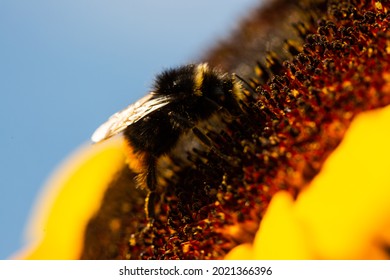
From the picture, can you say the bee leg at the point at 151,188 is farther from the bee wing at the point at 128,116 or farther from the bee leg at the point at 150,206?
the bee wing at the point at 128,116

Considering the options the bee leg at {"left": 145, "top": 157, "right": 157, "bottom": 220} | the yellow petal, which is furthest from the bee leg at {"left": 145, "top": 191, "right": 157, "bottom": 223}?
the yellow petal

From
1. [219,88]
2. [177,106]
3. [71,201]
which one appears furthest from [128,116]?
[71,201]

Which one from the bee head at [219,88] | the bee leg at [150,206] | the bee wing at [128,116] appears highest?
the bee wing at [128,116]

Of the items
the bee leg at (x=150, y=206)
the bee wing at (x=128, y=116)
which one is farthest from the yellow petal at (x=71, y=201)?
the bee wing at (x=128, y=116)

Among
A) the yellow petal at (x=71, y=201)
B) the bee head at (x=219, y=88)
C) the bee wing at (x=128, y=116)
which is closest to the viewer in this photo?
the bee wing at (x=128, y=116)

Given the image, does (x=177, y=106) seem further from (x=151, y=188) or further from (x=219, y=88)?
(x=151, y=188)

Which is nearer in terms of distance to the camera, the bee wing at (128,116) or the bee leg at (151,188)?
the bee wing at (128,116)
